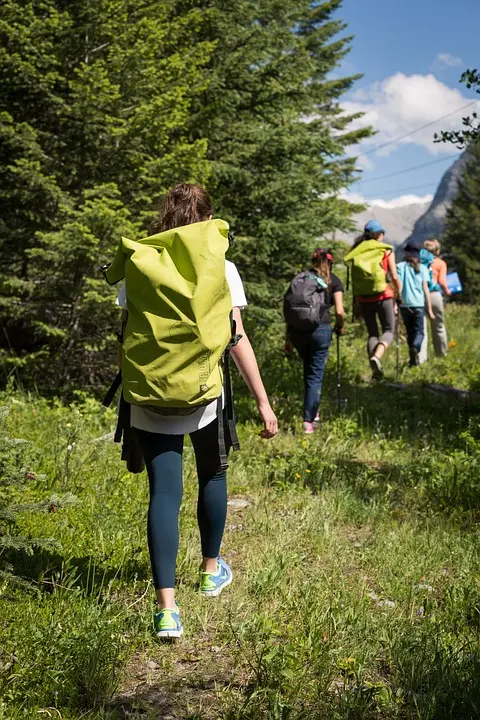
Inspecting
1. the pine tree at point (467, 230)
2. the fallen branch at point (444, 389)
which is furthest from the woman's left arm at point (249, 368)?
the pine tree at point (467, 230)

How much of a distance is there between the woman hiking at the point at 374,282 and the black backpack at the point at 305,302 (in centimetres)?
196

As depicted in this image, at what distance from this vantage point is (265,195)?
1047 centimetres

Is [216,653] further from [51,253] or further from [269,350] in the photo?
[269,350]

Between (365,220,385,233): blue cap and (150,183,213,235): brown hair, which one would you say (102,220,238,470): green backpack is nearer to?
(150,183,213,235): brown hair

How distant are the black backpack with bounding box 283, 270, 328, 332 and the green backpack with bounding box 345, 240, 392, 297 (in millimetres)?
1938

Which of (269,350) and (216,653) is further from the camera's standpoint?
(269,350)

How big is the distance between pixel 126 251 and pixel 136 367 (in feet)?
1.60

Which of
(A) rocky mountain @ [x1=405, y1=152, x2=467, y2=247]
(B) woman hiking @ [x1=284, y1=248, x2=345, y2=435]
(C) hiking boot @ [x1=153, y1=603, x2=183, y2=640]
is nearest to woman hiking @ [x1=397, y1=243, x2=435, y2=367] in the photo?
(B) woman hiking @ [x1=284, y1=248, x2=345, y2=435]

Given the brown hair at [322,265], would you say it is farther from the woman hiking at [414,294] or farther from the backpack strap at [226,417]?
the backpack strap at [226,417]

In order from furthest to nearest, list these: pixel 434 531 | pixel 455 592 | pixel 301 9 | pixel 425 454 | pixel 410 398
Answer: pixel 301 9 < pixel 410 398 < pixel 425 454 < pixel 434 531 < pixel 455 592

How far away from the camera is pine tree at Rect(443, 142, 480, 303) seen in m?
41.1

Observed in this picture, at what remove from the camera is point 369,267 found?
889 centimetres

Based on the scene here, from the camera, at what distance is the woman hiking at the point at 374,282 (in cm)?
892

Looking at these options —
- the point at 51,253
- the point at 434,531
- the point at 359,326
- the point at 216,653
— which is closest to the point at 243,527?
the point at 434,531
